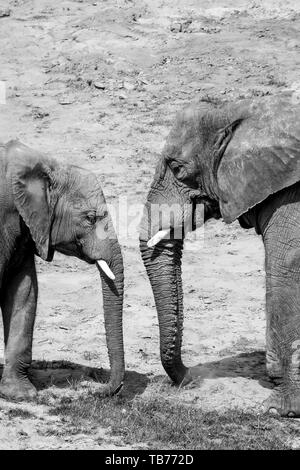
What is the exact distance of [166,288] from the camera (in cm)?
1142

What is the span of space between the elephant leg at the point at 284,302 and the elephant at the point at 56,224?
1.27 m

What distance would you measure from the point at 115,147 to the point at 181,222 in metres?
7.65

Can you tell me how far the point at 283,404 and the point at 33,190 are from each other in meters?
2.78

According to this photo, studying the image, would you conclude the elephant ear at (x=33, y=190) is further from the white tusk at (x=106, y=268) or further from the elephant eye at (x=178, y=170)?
the elephant eye at (x=178, y=170)

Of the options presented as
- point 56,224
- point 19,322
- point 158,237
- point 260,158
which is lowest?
point 19,322

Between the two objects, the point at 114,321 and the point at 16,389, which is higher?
the point at 114,321

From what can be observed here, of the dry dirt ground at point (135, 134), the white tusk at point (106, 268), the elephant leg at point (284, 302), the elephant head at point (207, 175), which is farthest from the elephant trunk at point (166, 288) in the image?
the elephant leg at point (284, 302)

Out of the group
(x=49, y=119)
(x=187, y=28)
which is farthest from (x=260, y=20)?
(x=49, y=119)

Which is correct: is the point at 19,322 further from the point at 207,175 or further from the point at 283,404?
the point at 283,404

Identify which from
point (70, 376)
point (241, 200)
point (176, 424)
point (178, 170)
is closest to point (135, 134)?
point (70, 376)

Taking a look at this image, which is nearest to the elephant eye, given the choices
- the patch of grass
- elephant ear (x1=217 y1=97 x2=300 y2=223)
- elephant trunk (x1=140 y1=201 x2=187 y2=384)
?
elephant ear (x1=217 y1=97 x2=300 y2=223)

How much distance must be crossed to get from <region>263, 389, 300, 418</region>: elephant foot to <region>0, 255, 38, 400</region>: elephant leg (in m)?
2.03

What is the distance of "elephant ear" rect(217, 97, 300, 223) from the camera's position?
432 inches

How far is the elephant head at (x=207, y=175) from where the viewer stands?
11031mm
